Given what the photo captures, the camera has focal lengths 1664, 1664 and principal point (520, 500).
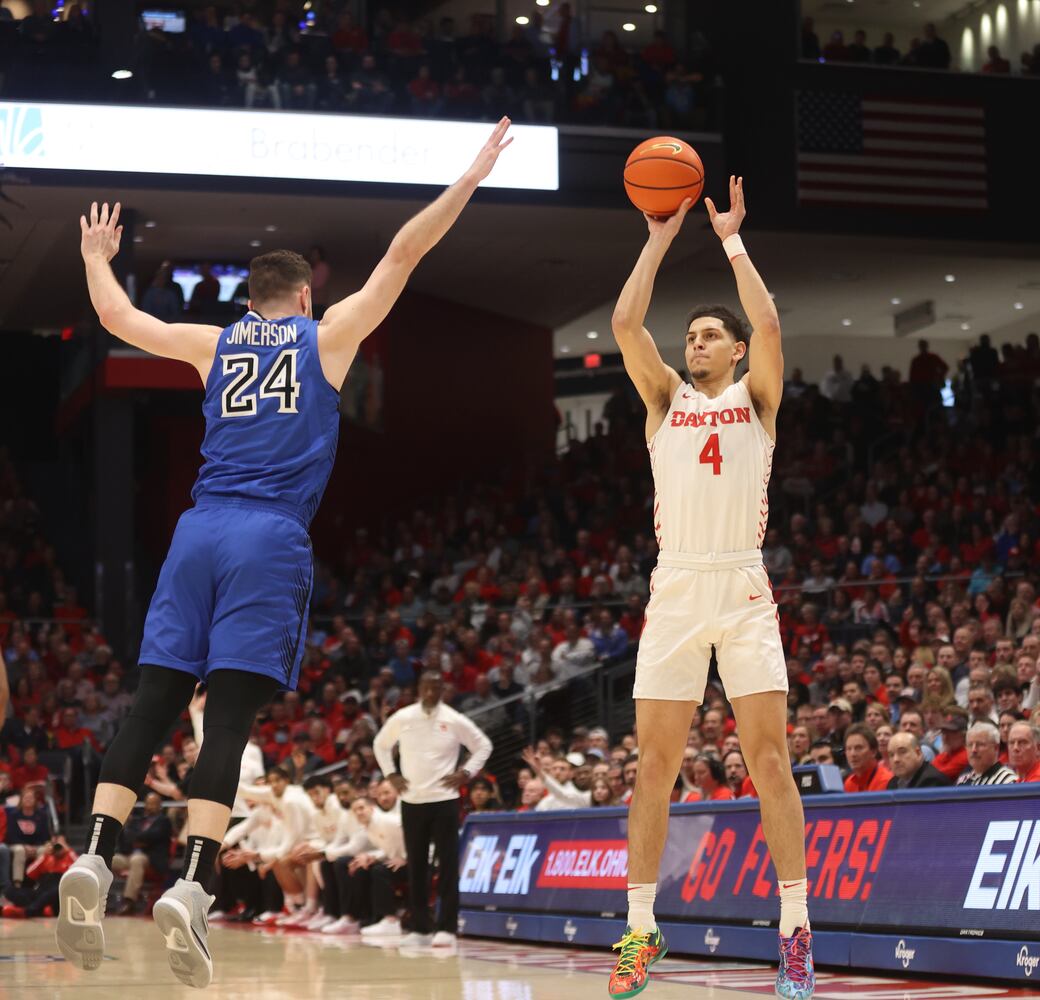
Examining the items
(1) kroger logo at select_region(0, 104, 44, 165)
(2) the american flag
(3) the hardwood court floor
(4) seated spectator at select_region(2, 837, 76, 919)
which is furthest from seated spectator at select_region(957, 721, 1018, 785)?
(2) the american flag

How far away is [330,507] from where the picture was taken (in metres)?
30.9

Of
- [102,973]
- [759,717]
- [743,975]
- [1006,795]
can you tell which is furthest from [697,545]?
[102,973]

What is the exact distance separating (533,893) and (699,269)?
1720 centimetres

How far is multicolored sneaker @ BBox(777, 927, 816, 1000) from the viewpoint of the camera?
19.6 ft

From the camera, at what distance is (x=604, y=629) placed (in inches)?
837

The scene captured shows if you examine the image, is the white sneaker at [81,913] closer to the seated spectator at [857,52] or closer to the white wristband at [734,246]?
the white wristband at [734,246]

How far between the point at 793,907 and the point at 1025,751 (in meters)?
4.21

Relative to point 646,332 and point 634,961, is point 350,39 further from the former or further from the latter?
point 634,961

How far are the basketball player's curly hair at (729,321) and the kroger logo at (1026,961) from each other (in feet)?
11.3

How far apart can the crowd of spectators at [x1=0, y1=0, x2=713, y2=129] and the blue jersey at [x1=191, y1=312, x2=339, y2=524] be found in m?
18.1

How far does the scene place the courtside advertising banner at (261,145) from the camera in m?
22.1

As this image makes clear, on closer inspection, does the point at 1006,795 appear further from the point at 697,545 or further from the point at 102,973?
the point at 102,973

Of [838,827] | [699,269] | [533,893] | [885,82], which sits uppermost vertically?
[885,82]

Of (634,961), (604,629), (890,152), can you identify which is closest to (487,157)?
(634,961)
